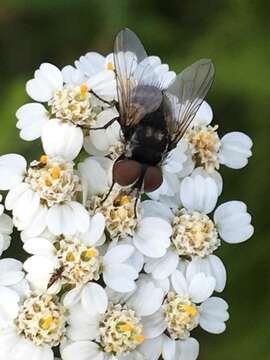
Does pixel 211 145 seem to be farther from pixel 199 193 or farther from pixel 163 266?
pixel 163 266

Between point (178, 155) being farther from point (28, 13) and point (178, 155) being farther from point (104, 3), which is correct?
point (28, 13)

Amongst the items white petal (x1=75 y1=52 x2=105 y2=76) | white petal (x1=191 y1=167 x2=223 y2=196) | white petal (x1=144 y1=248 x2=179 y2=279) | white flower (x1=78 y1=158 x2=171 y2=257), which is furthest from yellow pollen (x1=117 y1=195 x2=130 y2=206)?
white petal (x1=75 y1=52 x2=105 y2=76)

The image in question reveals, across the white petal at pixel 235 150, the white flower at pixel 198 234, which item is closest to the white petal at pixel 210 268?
the white flower at pixel 198 234

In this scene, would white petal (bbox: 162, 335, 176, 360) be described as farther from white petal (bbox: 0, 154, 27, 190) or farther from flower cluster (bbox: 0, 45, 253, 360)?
white petal (bbox: 0, 154, 27, 190)

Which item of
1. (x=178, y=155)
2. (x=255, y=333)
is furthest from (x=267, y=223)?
(x=178, y=155)

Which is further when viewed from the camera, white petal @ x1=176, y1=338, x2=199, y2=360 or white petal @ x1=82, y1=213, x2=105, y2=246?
white petal @ x1=176, y1=338, x2=199, y2=360

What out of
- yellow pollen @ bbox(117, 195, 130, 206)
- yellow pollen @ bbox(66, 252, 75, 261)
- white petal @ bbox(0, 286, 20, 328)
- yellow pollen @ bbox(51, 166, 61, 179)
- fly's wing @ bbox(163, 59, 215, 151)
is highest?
fly's wing @ bbox(163, 59, 215, 151)

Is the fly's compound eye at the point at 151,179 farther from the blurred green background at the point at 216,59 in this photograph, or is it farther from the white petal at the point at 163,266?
the blurred green background at the point at 216,59
